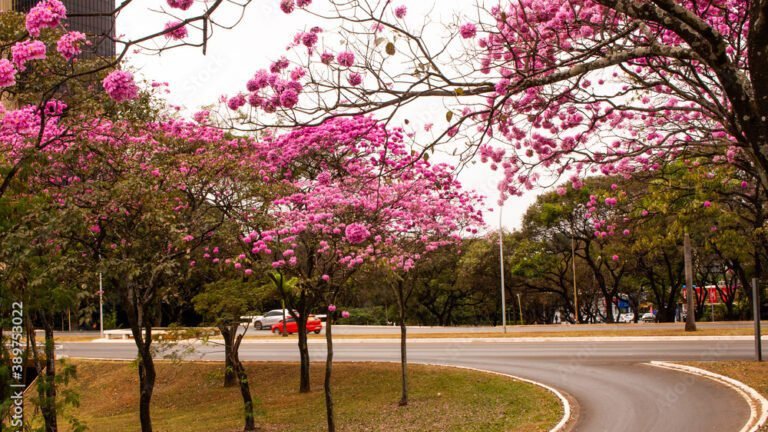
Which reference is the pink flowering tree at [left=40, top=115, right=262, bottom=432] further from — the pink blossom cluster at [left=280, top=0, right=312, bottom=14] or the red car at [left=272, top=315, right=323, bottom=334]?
the red car at [left=272, top=315, right=323, bottom=334]

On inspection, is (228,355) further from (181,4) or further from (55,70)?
(181,4)

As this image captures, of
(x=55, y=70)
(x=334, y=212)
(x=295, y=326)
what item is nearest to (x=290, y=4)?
(x=55, y=70)

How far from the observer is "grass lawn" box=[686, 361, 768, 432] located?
12516 millimetres

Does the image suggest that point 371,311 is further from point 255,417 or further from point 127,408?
point 255,417

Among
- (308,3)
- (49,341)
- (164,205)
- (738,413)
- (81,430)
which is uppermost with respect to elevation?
(308,3)

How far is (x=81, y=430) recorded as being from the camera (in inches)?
258

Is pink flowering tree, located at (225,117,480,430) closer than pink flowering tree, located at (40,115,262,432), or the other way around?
pink flowering tree, located at (40,115,262,432)

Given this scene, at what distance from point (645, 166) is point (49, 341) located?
8.59 m

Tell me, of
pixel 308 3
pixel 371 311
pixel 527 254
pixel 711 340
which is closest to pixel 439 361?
pixel 711 340

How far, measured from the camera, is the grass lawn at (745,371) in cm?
1252

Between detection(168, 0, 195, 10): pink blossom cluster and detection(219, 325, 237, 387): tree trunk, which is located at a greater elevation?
detection(168, 0, 195, 10): pink blossom cluster

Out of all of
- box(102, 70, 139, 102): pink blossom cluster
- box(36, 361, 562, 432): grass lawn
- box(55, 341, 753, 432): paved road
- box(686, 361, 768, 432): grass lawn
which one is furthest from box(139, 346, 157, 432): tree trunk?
box(686, 361, 768, 432): grass lawn

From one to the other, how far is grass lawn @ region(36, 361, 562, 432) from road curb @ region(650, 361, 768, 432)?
116 inches

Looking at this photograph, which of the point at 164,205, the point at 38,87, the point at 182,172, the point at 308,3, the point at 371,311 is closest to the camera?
the point at 308,3
